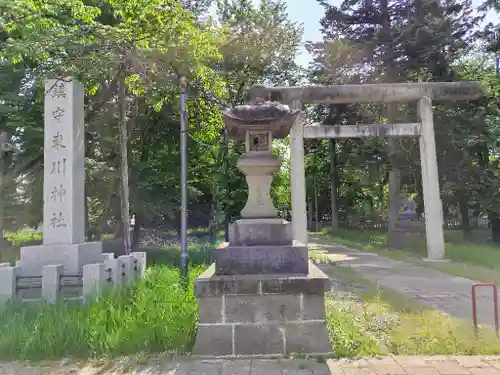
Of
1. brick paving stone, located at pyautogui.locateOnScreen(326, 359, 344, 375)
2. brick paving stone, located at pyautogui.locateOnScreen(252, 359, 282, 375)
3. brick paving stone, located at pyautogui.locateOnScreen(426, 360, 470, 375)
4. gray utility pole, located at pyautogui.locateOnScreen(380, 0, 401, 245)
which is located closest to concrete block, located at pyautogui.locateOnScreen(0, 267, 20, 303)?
brick paving stone, located at pyautogui.locateOnScreen(252, 359, 282, 375)

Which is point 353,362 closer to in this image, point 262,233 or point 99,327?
point 262,233

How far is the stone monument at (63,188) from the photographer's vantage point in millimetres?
8172

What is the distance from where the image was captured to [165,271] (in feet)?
28.2

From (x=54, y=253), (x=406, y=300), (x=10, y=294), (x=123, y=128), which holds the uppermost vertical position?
(x=123, y=128)

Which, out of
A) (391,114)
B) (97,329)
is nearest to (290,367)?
(97,329)

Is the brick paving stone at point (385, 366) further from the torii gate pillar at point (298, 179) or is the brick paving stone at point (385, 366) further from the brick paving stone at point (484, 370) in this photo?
the torii gate pillar at point (298, 179)

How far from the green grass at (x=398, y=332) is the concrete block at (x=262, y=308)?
2.41ft

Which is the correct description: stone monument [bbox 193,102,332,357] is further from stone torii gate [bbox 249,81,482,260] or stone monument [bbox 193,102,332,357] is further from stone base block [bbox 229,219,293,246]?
stone torii gate [bbox 249,81,482,260]

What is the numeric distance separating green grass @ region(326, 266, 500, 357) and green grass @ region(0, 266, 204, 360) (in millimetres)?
2008

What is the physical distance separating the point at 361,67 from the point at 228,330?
16142 millimetres

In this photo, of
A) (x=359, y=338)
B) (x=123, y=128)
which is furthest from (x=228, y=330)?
(x=123, y=128)

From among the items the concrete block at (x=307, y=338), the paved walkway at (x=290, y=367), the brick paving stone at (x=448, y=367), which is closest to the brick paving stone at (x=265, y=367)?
the paved walkway at (x=290, y=367)

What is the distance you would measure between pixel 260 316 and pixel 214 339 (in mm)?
615

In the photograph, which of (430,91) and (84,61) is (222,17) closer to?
(430,91)
